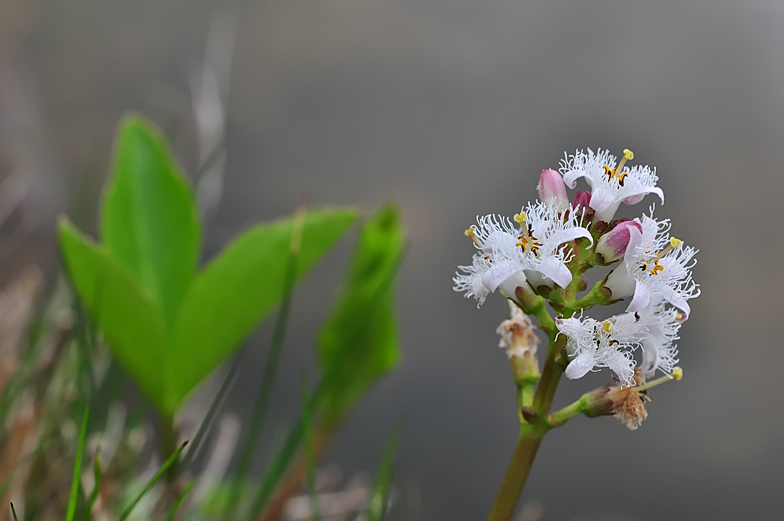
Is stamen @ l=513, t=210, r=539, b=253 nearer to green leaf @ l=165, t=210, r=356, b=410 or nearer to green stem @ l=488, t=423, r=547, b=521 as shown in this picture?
green stem @ l=488, t=423, r=547, b=521

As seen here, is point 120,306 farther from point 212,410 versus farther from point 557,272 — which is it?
point 557,272

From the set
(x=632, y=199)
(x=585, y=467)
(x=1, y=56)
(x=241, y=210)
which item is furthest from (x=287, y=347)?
(x=632, y=199)

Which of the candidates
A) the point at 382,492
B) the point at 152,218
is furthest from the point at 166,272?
the point at 382,492

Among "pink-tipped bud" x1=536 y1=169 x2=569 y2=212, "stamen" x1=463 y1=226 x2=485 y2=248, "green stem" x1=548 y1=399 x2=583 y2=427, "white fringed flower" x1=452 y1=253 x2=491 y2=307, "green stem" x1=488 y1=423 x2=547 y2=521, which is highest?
"pink-tipped bud" x1=536 y1=169 x2=569 y2=212

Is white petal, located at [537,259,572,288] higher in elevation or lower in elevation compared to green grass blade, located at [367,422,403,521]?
higher

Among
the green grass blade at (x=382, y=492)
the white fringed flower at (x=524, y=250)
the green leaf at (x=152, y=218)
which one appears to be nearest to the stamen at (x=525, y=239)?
the white fringed flower at (x=524, y=250)

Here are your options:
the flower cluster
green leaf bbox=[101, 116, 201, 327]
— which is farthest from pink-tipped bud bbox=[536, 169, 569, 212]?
green leaf bbox=[101, 116, 201, 327]

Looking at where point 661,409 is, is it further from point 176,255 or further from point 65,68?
point 65,68
